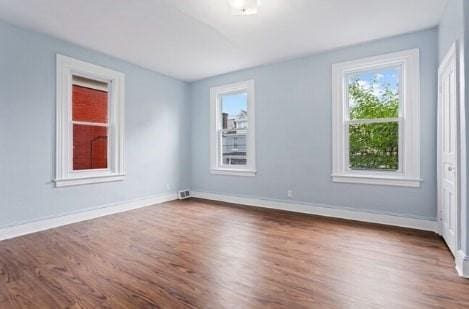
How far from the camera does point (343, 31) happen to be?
3465 mm

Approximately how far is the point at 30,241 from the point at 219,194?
10.4ft

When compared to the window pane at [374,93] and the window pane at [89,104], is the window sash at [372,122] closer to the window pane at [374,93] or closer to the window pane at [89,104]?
the window pane at [374,93]

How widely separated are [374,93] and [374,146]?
0.78m

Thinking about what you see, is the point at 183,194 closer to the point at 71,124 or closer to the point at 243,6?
the point at 71,124

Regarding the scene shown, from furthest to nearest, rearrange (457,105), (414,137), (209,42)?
(209,42) → (414,137) → (457,105)

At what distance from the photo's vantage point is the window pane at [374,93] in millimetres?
3680

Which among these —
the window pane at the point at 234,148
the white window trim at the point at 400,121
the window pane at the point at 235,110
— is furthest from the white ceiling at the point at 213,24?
the window pane at the point at 234,148

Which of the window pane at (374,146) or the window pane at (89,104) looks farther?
the window pane at (89,104)

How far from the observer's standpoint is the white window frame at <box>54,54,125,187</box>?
3638 mm

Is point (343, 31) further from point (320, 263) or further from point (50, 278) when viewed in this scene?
point (50, 278)

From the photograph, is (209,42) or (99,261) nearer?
(99,261)

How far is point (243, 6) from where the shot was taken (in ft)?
8.84

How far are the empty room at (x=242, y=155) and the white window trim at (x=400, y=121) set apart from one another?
0.02 metres

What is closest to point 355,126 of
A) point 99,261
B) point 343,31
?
point 343,31
